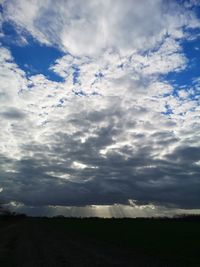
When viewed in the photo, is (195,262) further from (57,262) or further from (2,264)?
(2,264)

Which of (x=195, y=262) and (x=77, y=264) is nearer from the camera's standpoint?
(x=77, y=264)

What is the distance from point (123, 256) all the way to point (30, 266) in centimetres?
932

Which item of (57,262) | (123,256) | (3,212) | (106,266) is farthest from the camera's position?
(3,212)

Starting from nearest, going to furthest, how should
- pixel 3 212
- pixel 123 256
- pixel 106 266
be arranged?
1. pixel 106 266
2. pixel 123 256
3. pixel 3 212

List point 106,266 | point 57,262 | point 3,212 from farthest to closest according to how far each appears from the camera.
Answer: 1. point 3,212
2. point 57,262
3. point 106,266

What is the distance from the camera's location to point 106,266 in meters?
24.0

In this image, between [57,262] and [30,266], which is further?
[57,262]

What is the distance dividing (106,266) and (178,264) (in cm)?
534

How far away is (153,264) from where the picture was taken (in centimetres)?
2481

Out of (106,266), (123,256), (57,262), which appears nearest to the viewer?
(106,266)

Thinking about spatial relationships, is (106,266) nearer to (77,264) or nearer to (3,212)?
(77,264)

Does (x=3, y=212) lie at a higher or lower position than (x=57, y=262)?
higher

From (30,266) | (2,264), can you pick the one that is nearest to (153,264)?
(30,266)

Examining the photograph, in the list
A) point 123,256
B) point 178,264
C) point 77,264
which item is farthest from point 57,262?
point 178,264
